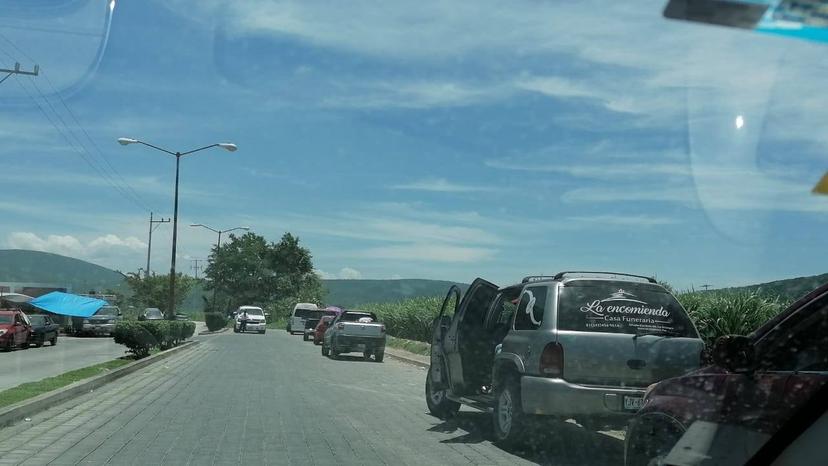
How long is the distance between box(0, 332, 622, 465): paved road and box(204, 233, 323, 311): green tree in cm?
7172

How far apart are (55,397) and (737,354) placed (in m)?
10.9

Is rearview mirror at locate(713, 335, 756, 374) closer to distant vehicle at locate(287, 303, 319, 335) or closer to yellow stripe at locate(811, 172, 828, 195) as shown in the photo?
yellow stripe at locate(811, 172, 828, 195)

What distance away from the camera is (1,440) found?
8.84m

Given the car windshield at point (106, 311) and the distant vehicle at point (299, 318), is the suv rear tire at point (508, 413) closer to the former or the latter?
the car windshield at point (106, 311)

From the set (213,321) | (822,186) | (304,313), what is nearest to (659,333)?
(822,186)

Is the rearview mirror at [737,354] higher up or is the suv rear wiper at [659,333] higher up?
the suv rear wiper at [659,333]

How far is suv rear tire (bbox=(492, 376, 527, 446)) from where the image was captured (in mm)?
8641

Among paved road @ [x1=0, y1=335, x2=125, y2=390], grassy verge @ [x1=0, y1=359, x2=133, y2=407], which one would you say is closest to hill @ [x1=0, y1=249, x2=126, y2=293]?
paved road @ [x1=0, y1=335, x2=125, y2=390]

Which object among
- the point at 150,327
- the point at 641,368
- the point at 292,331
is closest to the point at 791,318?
the point at 641,368

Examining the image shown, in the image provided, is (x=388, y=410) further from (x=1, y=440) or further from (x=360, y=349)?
(x=360, y=349)

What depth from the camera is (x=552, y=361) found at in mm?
8172

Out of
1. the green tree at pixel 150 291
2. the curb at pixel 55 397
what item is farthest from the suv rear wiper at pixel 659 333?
the green tree at pixel 150 291

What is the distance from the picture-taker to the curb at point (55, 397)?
1005 centimetres

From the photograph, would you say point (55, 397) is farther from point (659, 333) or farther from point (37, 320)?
point (37, 320)
